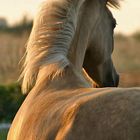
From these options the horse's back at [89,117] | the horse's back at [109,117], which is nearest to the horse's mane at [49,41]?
the horse's back at [89,117]

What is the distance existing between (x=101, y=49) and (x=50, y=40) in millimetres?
739

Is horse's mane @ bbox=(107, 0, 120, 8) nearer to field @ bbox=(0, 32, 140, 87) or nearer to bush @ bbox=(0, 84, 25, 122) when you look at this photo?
field @ bbox=(0, 32, 140, 87)

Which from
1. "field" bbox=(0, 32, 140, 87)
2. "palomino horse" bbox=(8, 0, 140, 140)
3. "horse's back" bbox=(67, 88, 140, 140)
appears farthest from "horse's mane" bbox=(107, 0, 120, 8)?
"field" bbox=(0, 32, 140, 87)

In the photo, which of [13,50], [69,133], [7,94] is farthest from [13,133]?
[13,50]

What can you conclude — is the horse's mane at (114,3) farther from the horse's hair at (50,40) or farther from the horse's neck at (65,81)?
the horse's neck at (65,81)

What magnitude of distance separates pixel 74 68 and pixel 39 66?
264 mm

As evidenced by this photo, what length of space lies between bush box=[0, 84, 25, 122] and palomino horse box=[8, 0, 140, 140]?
7.04m

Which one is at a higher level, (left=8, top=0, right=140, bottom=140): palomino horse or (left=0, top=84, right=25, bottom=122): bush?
(left=8, top=0, right=140, bottom=140): palomino horse

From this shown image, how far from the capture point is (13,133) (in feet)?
14.5

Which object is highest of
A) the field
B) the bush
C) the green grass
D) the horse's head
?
the horse's head

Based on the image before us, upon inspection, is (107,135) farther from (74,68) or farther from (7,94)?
(7,94)

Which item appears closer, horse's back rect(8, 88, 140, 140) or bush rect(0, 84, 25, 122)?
horse's back rect(8, 88, 140, 140)

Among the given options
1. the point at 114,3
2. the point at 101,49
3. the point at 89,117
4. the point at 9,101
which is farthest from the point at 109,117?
the point at 9,101

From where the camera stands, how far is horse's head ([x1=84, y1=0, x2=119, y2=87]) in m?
5.41
